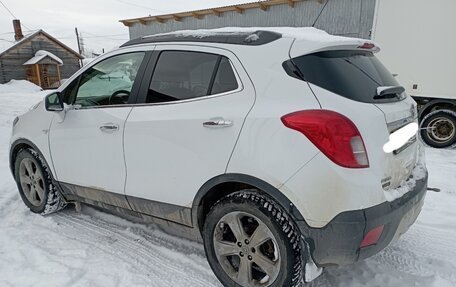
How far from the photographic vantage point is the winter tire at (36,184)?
3717 mm

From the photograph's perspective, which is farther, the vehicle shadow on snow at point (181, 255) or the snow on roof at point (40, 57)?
the snow on roof at point (40, 57)

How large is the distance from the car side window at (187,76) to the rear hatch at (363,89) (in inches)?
20.2

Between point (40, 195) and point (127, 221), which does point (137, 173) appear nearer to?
point (127, 221)

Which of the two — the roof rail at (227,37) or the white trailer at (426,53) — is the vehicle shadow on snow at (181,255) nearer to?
the roof rail at (227,37)

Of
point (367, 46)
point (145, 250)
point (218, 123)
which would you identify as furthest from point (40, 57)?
point (367, 46)

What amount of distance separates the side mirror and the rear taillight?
2479mm

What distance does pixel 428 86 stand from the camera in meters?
6.69

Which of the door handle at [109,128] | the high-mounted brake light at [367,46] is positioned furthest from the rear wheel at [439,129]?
the door handle at [109,128]

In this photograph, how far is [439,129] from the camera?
22.8 ft

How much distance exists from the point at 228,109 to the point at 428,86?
237 inches

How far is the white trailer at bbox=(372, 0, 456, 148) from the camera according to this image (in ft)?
20.8

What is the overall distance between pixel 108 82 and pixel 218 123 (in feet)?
4.94

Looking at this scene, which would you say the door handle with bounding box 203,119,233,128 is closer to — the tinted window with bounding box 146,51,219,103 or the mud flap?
the tinted window with bounding box 146,51,219,103

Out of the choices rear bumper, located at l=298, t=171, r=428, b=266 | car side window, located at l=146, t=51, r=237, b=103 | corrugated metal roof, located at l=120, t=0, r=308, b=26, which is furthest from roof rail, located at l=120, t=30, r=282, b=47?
corrugated metal roof, located at l=120, t=0, r=308, b=26
